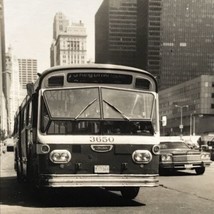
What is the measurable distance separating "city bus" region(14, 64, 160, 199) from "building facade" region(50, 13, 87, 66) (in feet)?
113

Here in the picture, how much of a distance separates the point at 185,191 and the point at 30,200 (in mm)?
4320

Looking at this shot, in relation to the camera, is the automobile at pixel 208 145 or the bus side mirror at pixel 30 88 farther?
the automobile at pixel 208 145

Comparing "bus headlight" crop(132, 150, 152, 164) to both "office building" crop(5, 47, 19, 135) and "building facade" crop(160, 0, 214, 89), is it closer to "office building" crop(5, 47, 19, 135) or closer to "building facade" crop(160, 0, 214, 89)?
"building facade" crop(160, 0, 214, 89)

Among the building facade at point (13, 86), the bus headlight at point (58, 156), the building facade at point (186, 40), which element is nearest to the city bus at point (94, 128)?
the bus headlight at point (58, 156)

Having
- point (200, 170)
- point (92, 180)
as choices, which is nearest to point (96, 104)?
point (92, 180)

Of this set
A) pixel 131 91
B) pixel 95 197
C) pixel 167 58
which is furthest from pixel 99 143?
pixel 167 58

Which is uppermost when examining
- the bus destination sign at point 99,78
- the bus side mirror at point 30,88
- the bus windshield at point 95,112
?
the bus destination sign at point 99,78

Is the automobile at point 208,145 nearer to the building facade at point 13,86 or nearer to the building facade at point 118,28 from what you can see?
the building facade at point 118,28

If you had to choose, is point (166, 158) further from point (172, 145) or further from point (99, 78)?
point (99, 78)

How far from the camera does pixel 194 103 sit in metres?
135

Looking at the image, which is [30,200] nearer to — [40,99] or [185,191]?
[40,99]

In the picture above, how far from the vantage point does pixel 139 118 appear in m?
A: 10.3

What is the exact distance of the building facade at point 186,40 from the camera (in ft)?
276

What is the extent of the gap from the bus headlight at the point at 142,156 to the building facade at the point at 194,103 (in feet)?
356
